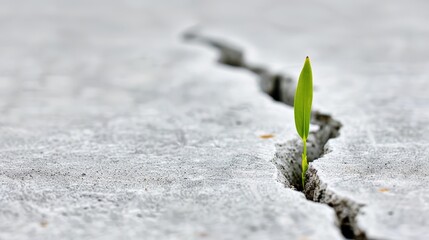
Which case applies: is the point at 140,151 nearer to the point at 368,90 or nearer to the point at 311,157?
the point at 311,157

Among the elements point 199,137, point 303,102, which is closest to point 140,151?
point 199,137

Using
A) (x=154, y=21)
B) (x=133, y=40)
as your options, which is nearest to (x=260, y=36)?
(x=133, y=40)

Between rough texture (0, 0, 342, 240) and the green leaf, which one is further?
the green leaf

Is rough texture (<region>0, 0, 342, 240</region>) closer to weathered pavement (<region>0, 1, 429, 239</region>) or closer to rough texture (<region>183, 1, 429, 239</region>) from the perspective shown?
weathered pavement (<region>0, 1, 429, 239</region>)

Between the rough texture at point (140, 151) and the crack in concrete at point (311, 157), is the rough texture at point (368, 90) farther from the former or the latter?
the rough texture at point (140, 151)

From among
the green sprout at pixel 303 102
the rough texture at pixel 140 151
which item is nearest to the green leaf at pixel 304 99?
the green sprout at pixel 303 102

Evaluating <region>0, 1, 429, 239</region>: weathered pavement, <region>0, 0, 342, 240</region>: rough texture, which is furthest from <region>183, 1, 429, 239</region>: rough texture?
<region>0, 0, 342, 240</region>: rough texture

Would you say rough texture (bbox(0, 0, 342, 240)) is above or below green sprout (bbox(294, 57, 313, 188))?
below

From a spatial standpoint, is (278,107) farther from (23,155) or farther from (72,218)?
(72,218)
